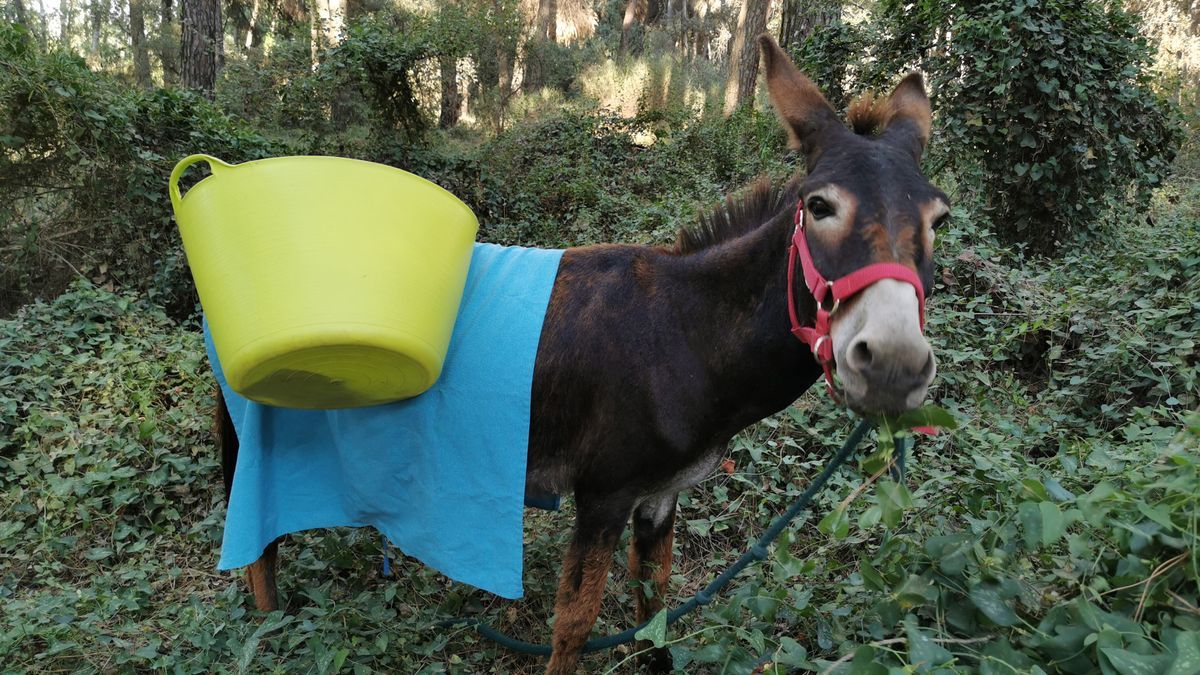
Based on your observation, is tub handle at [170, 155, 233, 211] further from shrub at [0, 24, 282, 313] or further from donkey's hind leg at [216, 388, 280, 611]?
shrub at [0, 24, 282, 313]

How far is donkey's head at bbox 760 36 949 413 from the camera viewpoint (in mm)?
1628

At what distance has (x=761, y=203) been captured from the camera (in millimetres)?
2561

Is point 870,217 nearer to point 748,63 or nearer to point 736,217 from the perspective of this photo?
point 736,217

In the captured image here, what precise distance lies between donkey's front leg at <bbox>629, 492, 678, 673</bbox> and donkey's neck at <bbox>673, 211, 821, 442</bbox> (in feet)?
1.92

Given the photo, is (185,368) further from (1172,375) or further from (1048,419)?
(1172,375)

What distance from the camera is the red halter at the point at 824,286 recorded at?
1.71 m

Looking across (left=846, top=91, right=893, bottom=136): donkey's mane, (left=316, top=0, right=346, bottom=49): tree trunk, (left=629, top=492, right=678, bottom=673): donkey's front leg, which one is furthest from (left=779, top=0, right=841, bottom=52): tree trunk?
(left=629, top=492, right=678, bottom=673): donkey's front leg

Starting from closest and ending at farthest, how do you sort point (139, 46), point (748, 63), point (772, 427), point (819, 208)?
point (819, 208) < point (772, 427) < point (748, 63) < point (139, 46)

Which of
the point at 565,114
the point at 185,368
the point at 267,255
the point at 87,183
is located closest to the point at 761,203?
the point at 267,255

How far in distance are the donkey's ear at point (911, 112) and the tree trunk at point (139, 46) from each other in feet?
74.6

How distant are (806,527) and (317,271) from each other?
2.75m

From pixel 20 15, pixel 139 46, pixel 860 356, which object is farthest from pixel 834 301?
pixel 139 46

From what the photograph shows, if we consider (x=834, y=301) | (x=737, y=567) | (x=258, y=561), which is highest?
(x=834, y=301)

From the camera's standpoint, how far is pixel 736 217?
8.50 feet
